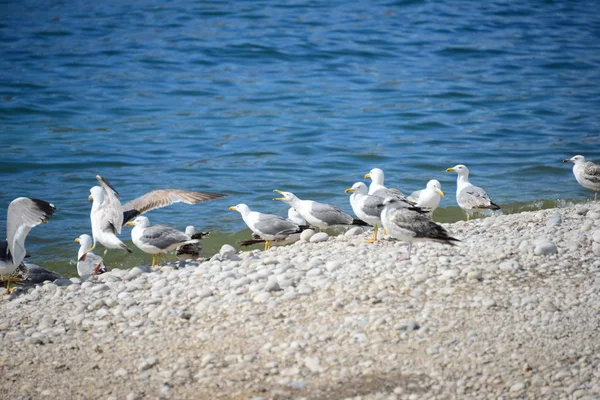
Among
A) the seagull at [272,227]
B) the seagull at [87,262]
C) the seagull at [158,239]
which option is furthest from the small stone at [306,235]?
the seagull at [87,262]

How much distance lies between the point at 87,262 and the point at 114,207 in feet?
3.54

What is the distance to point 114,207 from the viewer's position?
9.66 m

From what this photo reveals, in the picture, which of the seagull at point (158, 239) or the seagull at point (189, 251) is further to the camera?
the seagull at point (189, 251)

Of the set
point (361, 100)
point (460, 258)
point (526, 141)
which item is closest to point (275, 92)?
point (361, 100)

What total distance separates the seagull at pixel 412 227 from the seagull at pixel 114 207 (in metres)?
2.73

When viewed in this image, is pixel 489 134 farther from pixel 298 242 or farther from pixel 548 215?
pixel 298 242

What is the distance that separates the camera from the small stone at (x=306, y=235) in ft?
35.2

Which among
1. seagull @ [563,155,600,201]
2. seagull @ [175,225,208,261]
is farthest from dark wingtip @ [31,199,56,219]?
seagull @ [563,155,600,201]

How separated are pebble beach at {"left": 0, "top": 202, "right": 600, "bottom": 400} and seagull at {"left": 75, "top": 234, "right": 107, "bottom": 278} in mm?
770

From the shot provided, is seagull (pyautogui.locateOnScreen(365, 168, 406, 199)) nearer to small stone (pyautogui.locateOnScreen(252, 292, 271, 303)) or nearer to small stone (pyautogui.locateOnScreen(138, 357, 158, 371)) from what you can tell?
small stone (pyautogui.locateOnScreen(252, 292, 271, 303))

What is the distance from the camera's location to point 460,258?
28.0 ft

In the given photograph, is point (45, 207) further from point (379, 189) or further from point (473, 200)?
point (473, 200)

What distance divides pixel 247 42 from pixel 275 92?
374 cm

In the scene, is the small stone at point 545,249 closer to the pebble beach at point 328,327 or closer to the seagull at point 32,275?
the pebble beach at point 328,327
